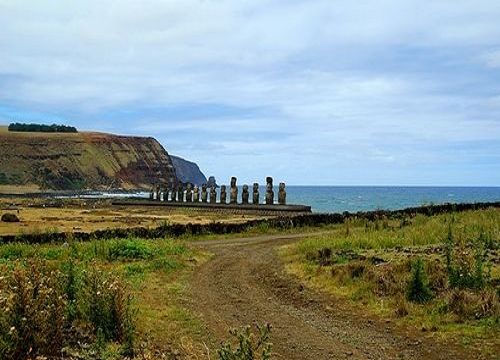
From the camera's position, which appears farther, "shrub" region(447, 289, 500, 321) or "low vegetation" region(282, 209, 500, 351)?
"low vegetation" region(282, 209, 500, 351)

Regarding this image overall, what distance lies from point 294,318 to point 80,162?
15437 cm

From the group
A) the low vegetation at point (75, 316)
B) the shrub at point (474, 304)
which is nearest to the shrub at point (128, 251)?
the low vegetation at point (75, 316)

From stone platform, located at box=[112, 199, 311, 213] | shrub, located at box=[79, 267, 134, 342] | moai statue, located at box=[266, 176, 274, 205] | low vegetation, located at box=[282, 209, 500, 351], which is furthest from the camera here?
moai statue, located at box=[266, 176, 274, 205]

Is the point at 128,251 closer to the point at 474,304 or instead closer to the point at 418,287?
the point at 418,287

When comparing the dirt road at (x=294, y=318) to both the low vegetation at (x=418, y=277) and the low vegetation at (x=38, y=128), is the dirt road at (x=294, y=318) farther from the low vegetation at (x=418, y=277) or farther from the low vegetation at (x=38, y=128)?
the low vegetation at (x=38, y=128)

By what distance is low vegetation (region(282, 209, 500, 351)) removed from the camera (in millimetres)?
11297

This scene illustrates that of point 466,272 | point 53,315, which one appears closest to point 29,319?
point 53,315

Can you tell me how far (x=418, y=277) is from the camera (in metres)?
12.7

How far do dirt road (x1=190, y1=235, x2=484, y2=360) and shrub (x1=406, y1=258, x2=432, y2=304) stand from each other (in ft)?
3.54

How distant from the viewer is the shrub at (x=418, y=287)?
12547 mm

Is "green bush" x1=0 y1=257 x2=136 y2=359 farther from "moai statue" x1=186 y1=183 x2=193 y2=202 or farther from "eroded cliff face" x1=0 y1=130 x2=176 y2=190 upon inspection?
"eroded cliff face" x1=0 y1=130 x2=176 y2=190

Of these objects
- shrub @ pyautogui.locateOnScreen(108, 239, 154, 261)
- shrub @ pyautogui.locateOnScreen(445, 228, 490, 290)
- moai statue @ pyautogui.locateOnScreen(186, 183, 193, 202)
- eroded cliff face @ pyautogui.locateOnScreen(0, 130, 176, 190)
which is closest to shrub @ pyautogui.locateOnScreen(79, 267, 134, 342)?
shrub @ pyautogui.locateOnScreen(445, 228, 490, 290)

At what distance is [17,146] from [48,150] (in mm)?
7229

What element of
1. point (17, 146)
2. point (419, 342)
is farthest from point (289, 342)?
point (17, 146)
